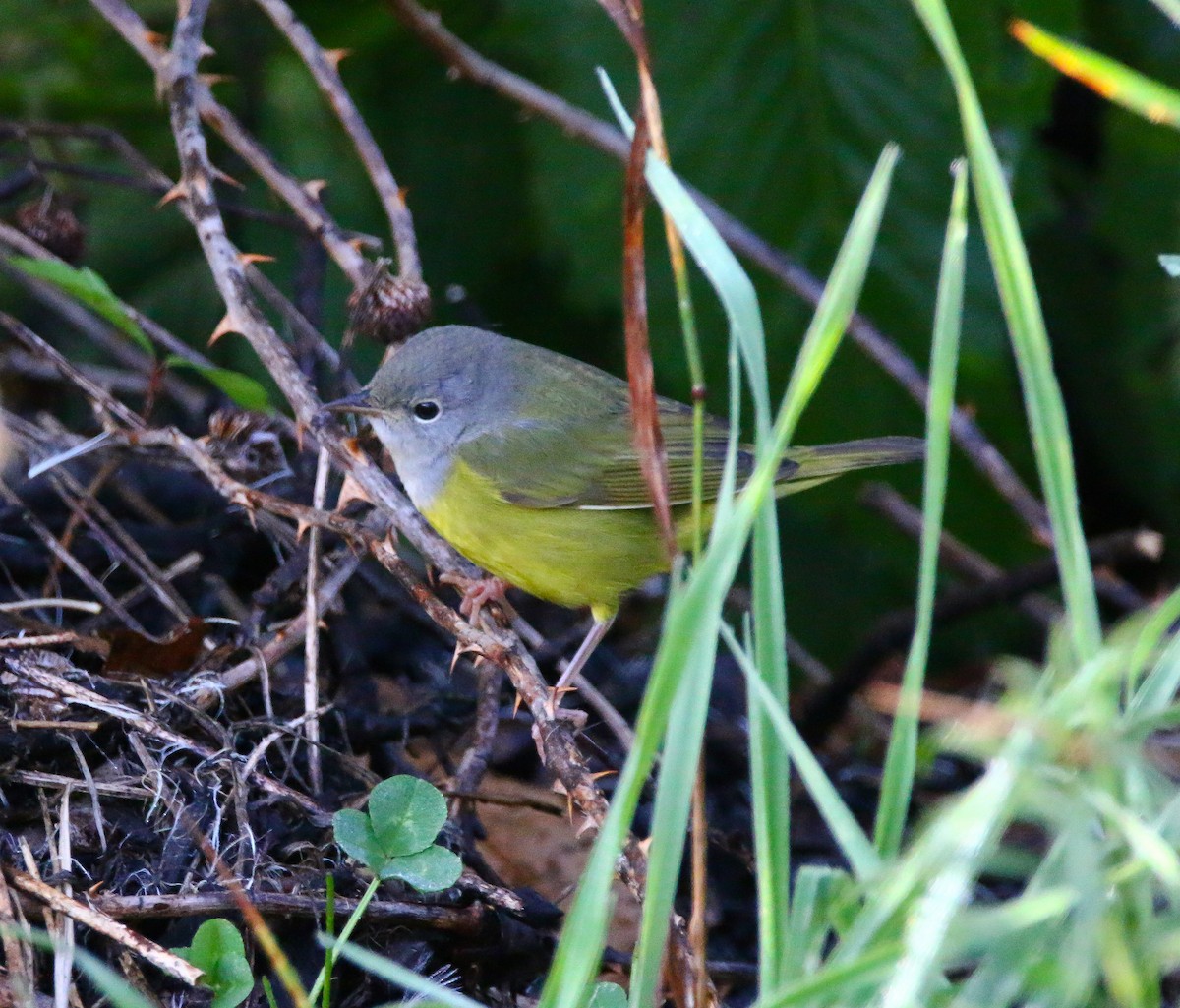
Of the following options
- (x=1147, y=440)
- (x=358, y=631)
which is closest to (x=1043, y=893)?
(x=358, y=631)

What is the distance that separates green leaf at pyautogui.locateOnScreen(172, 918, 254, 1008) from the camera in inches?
73.4

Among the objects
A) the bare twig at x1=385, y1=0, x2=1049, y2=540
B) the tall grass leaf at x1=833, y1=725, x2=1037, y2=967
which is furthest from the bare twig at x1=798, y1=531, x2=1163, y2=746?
the tall grass leaf at x1=833, y1=725, x2=1037, y2=967

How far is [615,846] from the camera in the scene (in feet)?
4.32

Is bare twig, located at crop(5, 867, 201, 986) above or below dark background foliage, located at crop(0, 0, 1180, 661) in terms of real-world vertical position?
below

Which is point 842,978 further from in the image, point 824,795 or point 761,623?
point 761,623

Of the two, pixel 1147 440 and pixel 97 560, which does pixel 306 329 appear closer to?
pixel 97 560

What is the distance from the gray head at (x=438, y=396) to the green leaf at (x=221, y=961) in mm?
1453

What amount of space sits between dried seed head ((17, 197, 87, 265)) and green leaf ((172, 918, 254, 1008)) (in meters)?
1.79

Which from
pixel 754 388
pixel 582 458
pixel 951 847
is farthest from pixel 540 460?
pixel 951 847

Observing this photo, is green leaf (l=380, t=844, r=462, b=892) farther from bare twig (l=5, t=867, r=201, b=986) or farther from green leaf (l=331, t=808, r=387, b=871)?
bare twig (l=5, t=867, r=201, b=986)

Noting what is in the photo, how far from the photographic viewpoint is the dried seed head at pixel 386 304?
2.86 metres

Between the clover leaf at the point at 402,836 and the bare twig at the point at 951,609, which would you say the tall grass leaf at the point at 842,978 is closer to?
the clover leaf at the point at 402,836

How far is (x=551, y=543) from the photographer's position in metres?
3.30

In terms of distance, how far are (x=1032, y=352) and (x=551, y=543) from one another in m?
1.94
